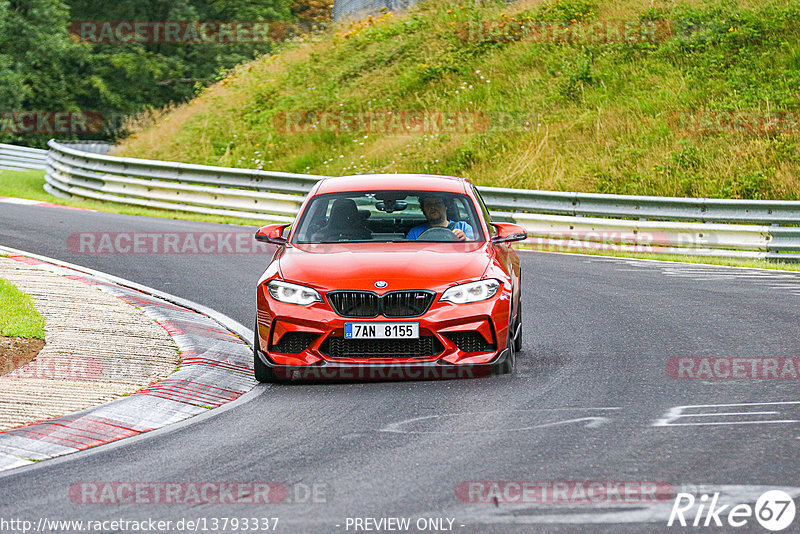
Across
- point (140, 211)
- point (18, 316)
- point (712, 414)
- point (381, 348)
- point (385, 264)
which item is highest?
point (385, 264)

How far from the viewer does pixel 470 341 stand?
27.5ft

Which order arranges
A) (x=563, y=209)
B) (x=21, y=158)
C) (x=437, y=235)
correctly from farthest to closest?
(x=21, y=158) → (x=563, y=209) → (x=437, y=235)

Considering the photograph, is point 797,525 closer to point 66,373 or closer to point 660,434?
point 660,434

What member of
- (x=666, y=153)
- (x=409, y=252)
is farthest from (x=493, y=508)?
(x=666, y=153)

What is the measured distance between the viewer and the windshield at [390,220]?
9.46m

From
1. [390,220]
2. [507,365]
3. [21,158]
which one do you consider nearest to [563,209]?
[390,220]

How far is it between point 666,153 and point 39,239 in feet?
41.7

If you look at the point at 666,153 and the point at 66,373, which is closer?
the point at 66,373

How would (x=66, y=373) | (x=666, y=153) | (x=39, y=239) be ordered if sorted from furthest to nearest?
(x=666, y=153) < (x=39, y=239) < (x=66, y=373)

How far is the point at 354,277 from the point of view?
838 centimetres

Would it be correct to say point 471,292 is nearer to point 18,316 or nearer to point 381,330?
point 381,330

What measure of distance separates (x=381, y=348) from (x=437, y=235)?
1.50 meters

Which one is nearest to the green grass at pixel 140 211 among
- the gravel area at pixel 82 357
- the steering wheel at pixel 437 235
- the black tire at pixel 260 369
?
the steering wheel at pixel 437 235

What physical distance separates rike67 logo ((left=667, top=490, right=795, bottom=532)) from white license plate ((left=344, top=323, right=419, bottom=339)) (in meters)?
3.13
